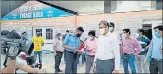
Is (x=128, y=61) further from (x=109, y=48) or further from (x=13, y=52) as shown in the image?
(x=13, y=52)

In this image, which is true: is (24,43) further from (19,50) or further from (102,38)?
(102,38)

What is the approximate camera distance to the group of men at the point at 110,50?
3255 mm

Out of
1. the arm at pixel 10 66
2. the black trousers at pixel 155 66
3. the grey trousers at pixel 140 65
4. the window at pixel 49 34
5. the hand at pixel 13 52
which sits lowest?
the grey trousers at pixel 140 65

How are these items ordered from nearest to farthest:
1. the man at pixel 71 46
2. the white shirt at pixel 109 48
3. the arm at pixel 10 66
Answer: the arm at pixel 10 66
the white shirt at pixel 109 48
the man at pixel 71 46

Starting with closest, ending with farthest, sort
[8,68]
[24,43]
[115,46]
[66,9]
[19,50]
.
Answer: [8,68]
[19,50]
[24,43]
[115,46]
[66,9]

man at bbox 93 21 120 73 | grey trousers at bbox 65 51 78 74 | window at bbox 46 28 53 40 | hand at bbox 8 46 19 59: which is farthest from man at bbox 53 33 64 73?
hand at bbox 8 46 19 59

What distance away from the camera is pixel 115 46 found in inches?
125

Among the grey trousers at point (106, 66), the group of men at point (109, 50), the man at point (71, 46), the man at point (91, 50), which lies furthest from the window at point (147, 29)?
the grey trousers at point (106, 66)

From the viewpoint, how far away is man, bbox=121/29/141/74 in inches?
194

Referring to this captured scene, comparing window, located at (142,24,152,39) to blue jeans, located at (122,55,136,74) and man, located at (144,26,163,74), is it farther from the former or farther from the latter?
man, located at (144,26,163,74)

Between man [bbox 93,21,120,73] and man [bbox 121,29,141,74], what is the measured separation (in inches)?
65.3

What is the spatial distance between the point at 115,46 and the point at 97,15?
691 centimetres

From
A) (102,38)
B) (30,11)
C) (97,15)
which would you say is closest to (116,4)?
(97,15)

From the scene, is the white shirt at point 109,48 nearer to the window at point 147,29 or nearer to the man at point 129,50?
the man at point 129,50
